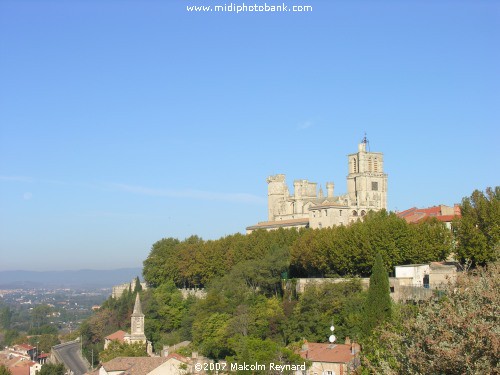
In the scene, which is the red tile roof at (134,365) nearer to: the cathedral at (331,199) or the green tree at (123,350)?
the green tree at (123,350)

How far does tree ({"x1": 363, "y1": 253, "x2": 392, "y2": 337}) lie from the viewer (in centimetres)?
3878

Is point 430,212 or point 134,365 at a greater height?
point 430,212

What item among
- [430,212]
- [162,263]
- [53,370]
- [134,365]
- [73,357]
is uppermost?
[430,212]

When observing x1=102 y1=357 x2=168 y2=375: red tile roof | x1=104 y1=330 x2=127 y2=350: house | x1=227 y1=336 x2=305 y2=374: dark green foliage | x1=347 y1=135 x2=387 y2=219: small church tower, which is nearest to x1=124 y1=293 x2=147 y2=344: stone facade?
x1=104 y1=330 x2=127 y2=350: house

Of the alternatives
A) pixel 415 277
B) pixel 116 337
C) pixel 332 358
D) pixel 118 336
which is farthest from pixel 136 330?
pixel 332 358

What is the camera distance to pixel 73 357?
75.0 metres

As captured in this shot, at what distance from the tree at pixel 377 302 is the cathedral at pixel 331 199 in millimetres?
34467

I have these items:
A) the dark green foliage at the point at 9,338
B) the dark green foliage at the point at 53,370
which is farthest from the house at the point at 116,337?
the dark green foliage at the point at 9,338

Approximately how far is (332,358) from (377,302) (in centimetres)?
386

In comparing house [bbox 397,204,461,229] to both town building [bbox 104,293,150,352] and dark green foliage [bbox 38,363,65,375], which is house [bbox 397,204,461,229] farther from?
dark green foliage [bbox 38,363,65,375]

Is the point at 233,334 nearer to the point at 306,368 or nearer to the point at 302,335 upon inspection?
the point at 302,335

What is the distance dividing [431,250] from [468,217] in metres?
3.94

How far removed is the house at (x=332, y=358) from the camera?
37.4 metres

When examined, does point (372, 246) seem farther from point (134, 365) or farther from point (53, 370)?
point (53, 370)
